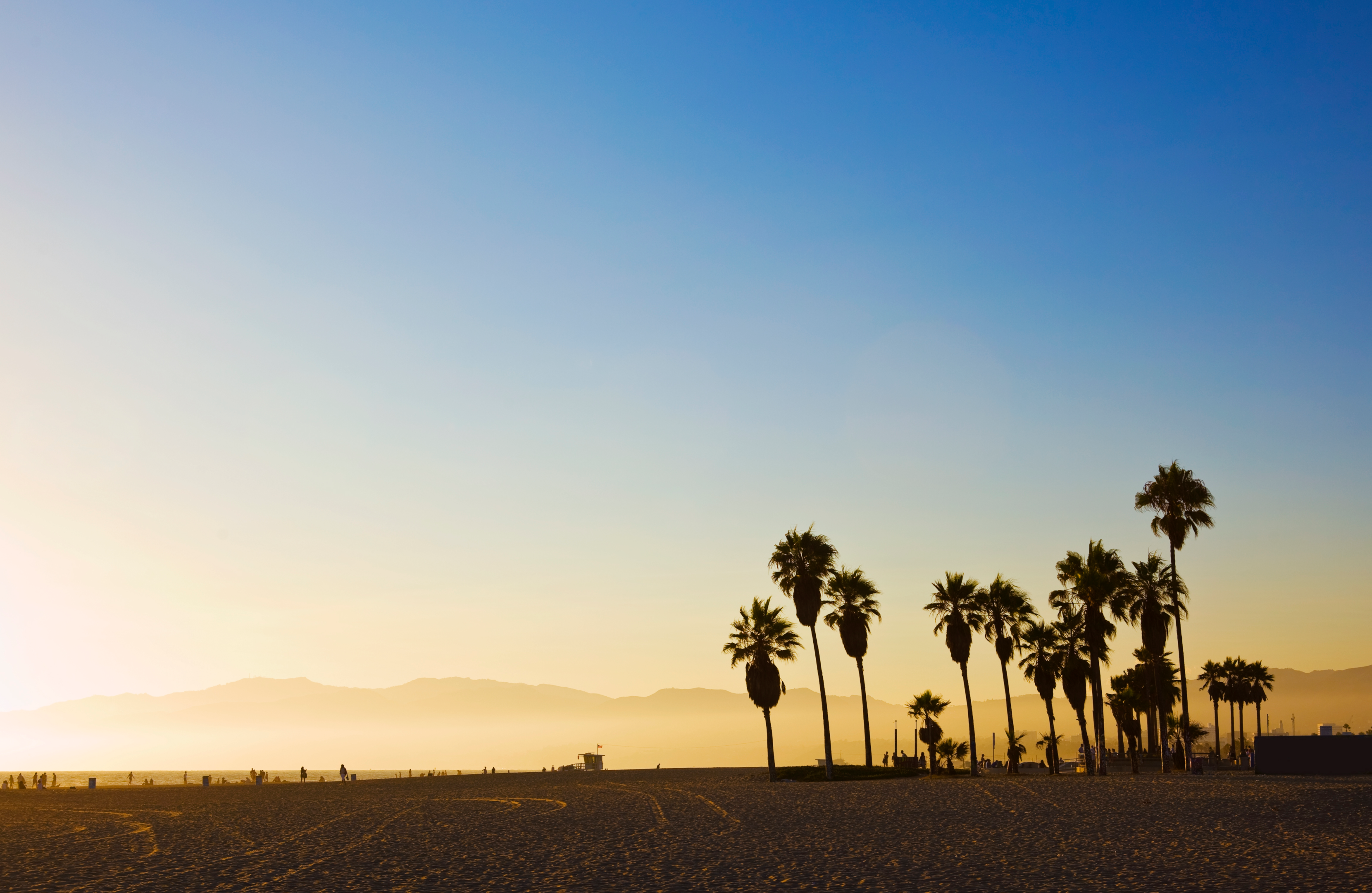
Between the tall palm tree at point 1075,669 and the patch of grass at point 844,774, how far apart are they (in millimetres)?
12791

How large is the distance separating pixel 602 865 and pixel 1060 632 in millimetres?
61155

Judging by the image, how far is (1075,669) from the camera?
7581cm

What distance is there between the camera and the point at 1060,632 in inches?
3000

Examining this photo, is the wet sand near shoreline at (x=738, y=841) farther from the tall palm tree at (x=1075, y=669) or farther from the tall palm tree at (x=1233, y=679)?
the tall palm tree at (x=1233, y=679)

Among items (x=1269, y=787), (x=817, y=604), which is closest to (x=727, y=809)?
(x=1269, y=787)

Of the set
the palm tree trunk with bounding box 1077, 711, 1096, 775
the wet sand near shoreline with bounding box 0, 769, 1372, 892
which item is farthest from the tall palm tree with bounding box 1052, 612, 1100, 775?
the wet sand near shoreline with bounding box 0, 769, 1372, 892

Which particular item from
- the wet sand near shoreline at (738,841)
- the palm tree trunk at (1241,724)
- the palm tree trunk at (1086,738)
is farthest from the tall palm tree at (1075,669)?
the palm tree trunk at (1241,724)

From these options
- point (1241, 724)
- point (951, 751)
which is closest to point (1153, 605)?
point (951, 751)

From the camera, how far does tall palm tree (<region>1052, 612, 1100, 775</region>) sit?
244 feet

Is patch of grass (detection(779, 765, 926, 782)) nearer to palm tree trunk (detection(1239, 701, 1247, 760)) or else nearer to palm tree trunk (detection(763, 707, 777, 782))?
palm tree trunk (detection(763, 707, 777, 782))

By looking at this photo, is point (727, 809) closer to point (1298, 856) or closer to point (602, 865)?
point (602, 865)

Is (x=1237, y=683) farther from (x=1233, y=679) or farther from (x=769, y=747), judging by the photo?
(x=769, y=747)

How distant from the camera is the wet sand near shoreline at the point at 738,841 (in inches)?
813

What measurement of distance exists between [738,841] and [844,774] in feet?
142
